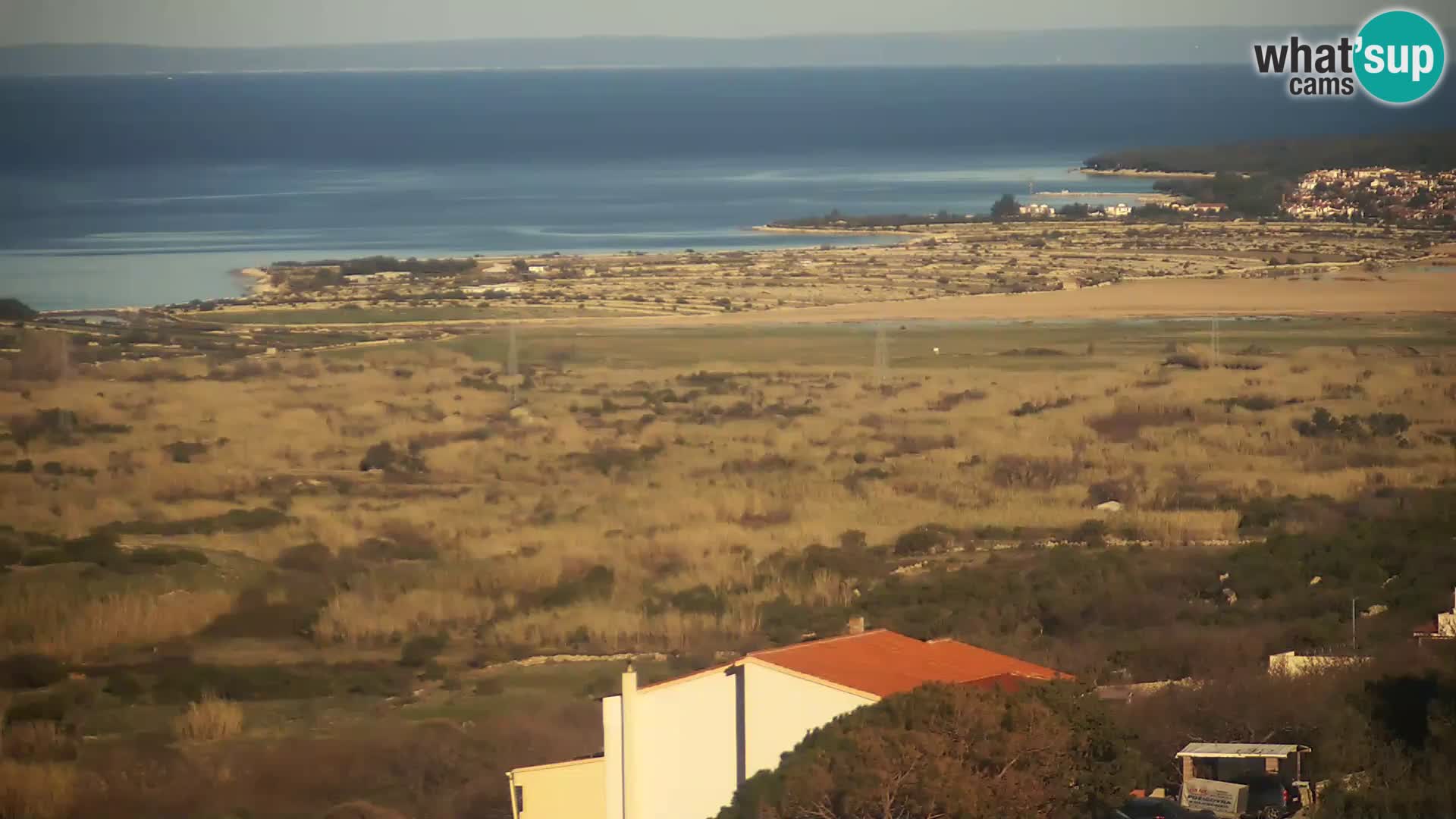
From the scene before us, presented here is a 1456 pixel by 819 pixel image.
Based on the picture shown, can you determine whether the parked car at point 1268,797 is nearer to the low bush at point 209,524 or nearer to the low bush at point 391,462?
the low bush at point 209,524

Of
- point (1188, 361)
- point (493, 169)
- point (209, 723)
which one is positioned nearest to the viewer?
point (209, 723)

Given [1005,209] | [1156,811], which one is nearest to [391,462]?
[1156,811]

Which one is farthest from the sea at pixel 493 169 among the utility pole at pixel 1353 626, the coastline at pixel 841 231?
the utility pole at pixel 1353 626

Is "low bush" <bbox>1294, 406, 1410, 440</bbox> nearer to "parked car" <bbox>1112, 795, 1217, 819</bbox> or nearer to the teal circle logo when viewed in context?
the teal circle logo

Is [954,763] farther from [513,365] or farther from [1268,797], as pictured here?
[513,365]

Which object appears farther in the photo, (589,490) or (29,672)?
(589,490)

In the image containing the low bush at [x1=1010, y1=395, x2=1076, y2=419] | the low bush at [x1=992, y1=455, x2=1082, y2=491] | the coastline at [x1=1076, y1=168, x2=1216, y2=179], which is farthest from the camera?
Answer: the coastline at [x1=1076, y1=168, x2=1216, y2=179]

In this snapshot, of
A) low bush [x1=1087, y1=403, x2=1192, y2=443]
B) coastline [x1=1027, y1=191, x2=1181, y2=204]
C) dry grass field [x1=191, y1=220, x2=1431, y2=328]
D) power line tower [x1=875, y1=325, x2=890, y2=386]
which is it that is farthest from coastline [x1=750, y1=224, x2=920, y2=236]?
low bush [x1=1087, y1=403, x2=1192, y2=443]
